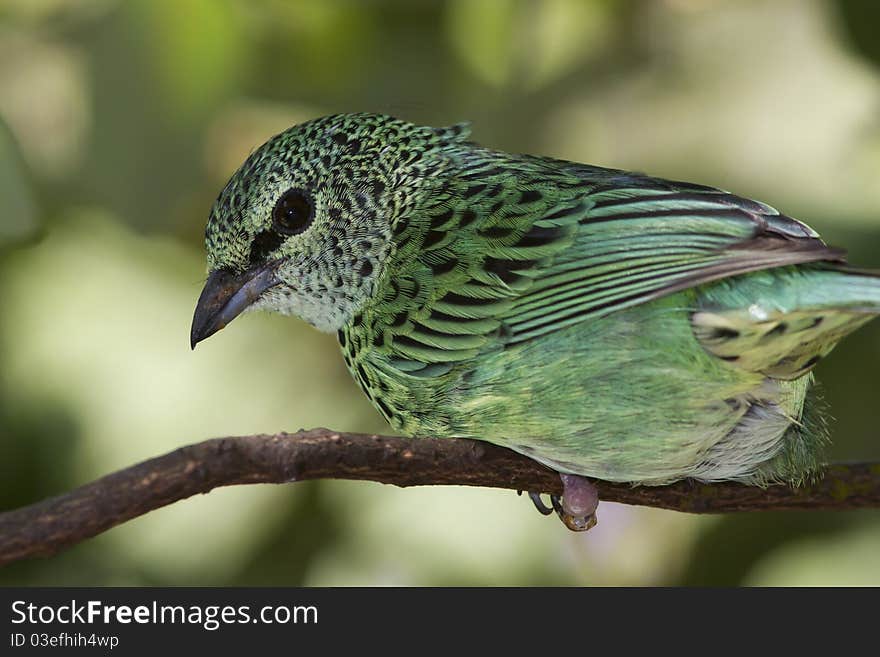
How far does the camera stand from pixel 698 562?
4.45 meters

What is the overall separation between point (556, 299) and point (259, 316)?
2.11 meters

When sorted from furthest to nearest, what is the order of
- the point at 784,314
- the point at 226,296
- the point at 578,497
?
1. the point at 226,296
2. the point at 578,497
3. the point at 784,314

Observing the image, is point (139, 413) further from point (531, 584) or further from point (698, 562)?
point (698, 562)

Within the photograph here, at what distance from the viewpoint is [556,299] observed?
9.91ft

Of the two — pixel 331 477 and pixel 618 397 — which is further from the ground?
pixel 618 397

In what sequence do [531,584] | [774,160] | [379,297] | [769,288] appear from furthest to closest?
1. [774,160]
2. [531,584]
3. [379,297]
4. [769,288]

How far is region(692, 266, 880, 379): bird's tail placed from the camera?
274cm

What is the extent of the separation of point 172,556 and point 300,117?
171cm

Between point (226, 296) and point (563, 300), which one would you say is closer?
point (563, 300)

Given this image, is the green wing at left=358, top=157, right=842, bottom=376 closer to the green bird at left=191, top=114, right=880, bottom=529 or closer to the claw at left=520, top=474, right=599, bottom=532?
the green bird at left=191, top=114, right=880, bottom=529

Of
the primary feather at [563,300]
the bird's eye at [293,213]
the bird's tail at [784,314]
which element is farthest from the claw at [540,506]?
the bird's eye at [293,213]

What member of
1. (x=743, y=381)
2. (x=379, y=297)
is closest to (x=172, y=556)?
(x=379, y=297)

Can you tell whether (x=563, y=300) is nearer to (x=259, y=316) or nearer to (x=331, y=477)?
(x=331, y=477)

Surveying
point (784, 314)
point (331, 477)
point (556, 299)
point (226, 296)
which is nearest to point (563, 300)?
point (556, 299)
